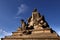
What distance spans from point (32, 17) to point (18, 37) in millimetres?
5379

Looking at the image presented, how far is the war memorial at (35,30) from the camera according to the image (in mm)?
19441

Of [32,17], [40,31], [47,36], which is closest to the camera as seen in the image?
[47,36]

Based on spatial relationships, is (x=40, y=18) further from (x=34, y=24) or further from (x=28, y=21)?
(x=28, y=21)

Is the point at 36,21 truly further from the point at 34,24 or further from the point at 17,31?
the point at 17,31

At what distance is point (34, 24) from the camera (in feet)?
76.7

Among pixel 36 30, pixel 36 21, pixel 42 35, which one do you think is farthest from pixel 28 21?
pixel 42 35

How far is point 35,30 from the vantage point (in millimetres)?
21109

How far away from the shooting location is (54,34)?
19.2m

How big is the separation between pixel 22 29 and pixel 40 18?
315cm

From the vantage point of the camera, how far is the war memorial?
1944 cm

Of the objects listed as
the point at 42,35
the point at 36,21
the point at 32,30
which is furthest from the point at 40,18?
the point at 42,35

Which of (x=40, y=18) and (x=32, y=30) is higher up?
(x=40, y=18)

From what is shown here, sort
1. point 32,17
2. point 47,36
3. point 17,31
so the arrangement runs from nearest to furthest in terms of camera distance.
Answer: point 47,36
point 17,31
point 32,17

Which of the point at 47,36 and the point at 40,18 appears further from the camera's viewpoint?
the point at 40,18
